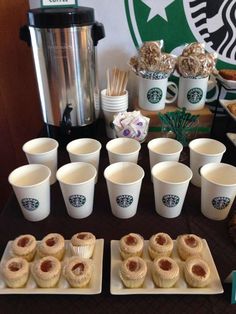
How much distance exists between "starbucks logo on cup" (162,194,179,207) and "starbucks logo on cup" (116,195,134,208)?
78 millimetres

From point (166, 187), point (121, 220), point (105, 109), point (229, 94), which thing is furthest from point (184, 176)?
point (229, 94)

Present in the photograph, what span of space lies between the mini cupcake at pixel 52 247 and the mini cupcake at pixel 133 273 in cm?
13

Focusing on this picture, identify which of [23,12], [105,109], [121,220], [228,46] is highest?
[23,12]

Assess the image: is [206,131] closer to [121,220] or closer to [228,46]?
[228,46]

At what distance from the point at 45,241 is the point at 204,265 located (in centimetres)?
31

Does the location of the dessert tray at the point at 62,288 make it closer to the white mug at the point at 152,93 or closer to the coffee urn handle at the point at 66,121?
the coffee urn handle at the point at 66,121

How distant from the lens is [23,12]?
100 cm

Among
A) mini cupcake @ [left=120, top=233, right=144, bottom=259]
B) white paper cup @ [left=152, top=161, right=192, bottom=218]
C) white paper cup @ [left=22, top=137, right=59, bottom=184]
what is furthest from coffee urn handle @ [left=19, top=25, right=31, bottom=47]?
mini cupcake @ [left=120, top=233, right=144, bottom=259]

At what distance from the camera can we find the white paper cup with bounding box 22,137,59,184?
0.72 metres

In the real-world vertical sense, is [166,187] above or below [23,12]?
below

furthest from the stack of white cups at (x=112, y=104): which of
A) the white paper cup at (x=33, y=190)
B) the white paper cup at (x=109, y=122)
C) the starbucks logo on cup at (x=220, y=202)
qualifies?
the starbucks logo on cup at (x=220, y=202)

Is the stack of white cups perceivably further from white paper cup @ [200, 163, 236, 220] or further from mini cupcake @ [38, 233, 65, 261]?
mini cupcake @ [38, 233, 65, 261]

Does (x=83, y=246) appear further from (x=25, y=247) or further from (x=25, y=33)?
(x=25, y=33)
